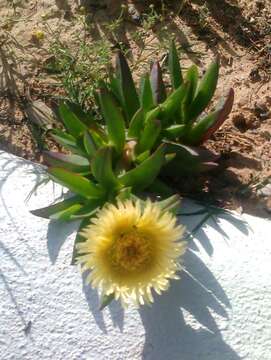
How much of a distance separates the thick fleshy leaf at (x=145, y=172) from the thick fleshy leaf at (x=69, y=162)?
0.58 feet

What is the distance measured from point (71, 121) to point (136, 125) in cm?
21

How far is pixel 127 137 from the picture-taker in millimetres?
2061

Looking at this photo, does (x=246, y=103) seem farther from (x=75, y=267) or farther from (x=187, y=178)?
(x=75, y=267)

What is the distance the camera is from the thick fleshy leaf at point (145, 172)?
5.88ft

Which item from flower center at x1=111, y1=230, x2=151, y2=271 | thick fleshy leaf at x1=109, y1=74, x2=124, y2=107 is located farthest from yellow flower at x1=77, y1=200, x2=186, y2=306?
thick fleshy leaf at x1=109, y1=74, x2=124, y2=107

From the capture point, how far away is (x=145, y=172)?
187cm

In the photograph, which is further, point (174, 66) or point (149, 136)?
point (174, 66)

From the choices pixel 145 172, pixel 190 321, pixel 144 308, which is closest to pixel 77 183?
pixel 145 172

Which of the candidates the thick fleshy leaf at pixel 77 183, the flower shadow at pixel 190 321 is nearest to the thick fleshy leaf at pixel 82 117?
the thick fleshy leaf at pixel 77 183

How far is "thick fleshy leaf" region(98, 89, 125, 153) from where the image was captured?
6.25 ft

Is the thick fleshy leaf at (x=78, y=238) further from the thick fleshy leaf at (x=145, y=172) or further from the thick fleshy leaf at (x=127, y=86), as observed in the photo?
the thick fleshy leaf at (x=127, y=86)

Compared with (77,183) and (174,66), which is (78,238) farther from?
(174,66)

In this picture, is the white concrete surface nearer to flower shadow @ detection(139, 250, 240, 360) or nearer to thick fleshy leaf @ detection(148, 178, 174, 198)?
flower shadow @ detection(139, 250, 240, 360)

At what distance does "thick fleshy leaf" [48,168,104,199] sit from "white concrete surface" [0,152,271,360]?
0.56 feet
